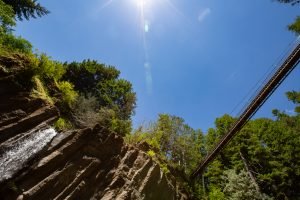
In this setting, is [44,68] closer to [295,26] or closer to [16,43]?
[16,43]

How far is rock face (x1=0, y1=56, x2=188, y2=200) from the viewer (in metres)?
11.1

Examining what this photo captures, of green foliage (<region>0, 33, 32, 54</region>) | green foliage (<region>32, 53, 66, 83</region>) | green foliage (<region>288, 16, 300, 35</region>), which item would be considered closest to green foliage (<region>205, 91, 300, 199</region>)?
green foliage (<region>288, 16, 300, 35</region>)

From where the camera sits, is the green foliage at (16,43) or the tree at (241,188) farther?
the tree at (241,188)

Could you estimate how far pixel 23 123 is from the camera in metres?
12.5

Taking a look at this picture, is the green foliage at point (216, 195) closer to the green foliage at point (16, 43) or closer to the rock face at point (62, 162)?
the rock face at point (62, 162)

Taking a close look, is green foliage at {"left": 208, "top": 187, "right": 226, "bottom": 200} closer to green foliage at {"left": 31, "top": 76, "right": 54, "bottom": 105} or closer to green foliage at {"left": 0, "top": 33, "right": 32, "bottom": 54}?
green foliage at {"left": 31, "top": 76, "right": 54, "bottom": 105}

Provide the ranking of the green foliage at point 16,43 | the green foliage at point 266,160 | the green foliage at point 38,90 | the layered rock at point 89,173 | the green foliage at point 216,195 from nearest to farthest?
the layered rock at point 89,173 < the green foliage at point 38,90 < the green foliage at point 16,43 < the green foliage at point 216,195 < the green foliage at point 266,160

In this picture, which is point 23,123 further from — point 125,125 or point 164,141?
point 164,141

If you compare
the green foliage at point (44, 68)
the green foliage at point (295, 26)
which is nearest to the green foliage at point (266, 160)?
the green foliage at point (295, 26)

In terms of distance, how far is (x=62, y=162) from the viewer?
40.4 ft

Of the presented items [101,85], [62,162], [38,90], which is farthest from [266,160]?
[38,90]

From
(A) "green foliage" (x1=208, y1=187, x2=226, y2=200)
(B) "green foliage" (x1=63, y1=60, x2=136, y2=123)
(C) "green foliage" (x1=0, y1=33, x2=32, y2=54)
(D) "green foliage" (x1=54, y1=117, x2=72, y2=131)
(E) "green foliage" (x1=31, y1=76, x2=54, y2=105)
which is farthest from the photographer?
(B) "green foliage" (x1=63, y1=60, x2=136, y2=123)

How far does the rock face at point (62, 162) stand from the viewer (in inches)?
436

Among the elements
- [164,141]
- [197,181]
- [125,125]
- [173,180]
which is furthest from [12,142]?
[197,181]
